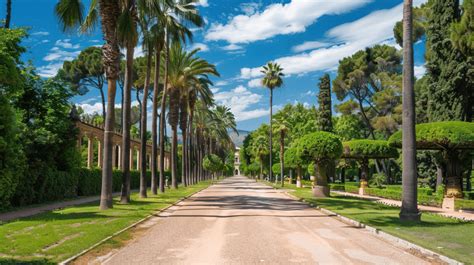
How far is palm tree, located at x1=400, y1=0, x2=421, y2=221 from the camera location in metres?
16.3

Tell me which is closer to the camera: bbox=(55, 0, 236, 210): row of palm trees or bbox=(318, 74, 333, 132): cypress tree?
bbox=(55, 0, 236, 210): row of palm trees

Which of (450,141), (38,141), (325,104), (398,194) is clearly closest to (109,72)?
(38,141)

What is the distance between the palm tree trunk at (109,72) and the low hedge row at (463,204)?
16518mm

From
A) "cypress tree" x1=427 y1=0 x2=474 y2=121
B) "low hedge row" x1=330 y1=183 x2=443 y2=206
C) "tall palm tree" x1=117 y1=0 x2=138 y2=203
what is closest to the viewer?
"tall palm tree" x1=117 y1=0 x2=138 y2=203

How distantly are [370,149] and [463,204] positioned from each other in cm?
1700

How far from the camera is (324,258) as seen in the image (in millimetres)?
9477

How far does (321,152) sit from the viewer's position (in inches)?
1211

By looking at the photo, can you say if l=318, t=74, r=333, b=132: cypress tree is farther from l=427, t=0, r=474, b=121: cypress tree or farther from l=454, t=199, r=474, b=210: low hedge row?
l=454, t=199, r=474, b=210: low hedge row

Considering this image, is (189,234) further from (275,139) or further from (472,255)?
(275,139)

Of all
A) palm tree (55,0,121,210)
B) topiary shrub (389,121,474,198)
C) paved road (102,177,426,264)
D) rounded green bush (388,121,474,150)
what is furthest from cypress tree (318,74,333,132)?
paved road (102,177,426,264)

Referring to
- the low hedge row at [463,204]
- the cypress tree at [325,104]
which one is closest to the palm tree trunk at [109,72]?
the low hedge row at [463,204]

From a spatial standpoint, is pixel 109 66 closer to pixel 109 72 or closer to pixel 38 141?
pixel 109 72

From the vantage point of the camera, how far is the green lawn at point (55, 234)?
364 inches

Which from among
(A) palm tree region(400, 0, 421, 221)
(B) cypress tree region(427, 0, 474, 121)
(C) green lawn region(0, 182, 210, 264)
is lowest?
(C) green lawn region(0, 182, 210, 264)
